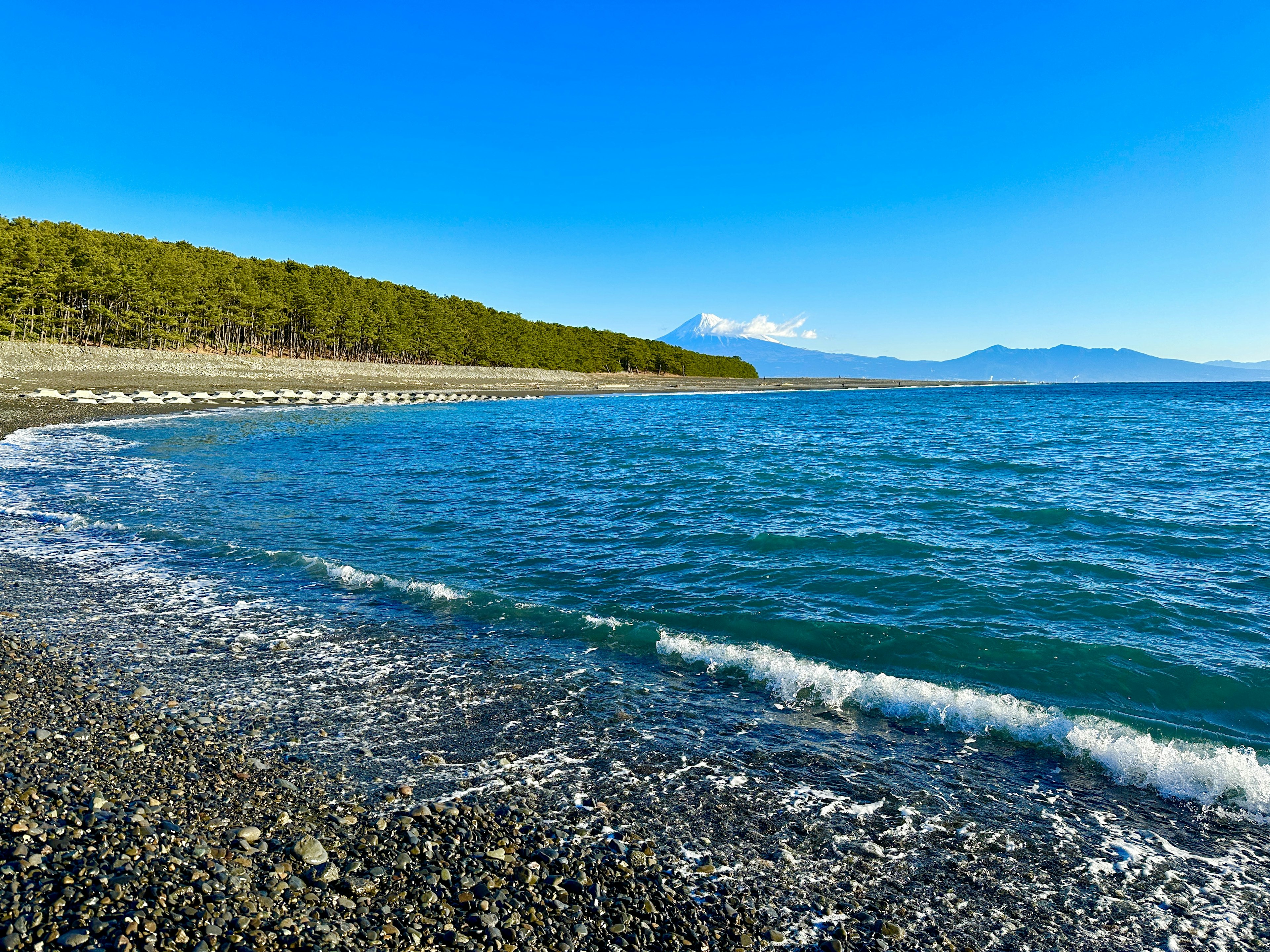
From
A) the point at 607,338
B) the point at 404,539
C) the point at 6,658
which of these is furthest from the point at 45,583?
the point at 607,338

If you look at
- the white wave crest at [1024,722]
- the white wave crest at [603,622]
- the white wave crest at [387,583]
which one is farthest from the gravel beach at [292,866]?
the white wave crest at [387,583]

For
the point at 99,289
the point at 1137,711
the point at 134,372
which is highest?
the point at 99,289

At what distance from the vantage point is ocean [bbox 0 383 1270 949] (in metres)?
5.27

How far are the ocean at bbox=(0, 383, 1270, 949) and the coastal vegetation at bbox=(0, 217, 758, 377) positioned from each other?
67.1 m

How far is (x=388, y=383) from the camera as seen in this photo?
3561 inches

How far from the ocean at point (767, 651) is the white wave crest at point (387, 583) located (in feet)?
0.20

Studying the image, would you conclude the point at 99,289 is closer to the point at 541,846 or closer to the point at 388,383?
the point at 388,383

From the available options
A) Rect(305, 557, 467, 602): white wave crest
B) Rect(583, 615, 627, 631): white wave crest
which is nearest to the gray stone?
Rect(583, 615, 627, 631): white wave crest

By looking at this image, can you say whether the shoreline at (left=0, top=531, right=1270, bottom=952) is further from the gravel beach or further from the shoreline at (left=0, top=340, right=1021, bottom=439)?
the shoreline at (left=0, top=340, right=1021, bottom=439)

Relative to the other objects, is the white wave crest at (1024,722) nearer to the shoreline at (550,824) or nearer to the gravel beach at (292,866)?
the shoreline at (550,824)

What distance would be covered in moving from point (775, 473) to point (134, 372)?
61031mm

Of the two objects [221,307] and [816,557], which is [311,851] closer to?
[816,557]

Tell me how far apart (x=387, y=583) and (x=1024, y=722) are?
376 inches

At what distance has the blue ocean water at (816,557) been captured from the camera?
7.94 metres
